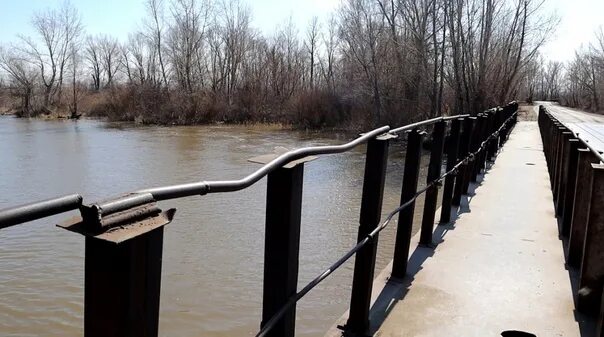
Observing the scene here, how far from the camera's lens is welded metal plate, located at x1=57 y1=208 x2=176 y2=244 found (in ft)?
3.01

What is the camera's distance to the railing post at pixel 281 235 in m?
1.70

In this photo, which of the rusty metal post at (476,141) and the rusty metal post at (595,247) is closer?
the rusty metal post at (595,247)

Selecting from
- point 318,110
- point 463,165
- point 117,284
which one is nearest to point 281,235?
point 117,284

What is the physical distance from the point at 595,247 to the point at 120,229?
101 inches

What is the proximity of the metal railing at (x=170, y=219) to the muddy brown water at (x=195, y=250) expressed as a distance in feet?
9.54

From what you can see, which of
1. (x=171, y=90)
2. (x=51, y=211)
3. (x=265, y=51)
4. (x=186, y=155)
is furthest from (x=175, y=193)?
(x=265, y=51)

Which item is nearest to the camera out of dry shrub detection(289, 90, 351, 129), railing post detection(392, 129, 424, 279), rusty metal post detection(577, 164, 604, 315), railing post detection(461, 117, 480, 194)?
rusty metal post detection(577, 164, 604, 315)

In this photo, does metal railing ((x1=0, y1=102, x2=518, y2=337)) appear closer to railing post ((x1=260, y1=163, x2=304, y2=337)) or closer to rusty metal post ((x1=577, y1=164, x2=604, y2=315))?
railing post ((x1=260, y1=163, x2=304, y2=337))

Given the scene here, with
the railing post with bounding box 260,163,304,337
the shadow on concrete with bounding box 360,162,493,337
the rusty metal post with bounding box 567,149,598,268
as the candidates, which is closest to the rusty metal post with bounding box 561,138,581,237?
the rusty metal post with bounding box 567,149,598,268

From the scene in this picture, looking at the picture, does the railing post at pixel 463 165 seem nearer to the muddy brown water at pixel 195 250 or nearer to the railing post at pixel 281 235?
the muddy brown water at pixel 195 250

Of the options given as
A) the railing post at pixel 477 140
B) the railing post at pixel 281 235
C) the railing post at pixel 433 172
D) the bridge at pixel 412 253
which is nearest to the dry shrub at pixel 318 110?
the railing post at pixel 477 140

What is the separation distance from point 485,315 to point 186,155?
17512mm

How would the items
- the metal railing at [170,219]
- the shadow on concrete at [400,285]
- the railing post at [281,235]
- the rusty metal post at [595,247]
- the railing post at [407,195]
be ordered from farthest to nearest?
the railing post at [407,195]
the shadow on concrete at [400,285]
the rusty metal post at [595,247]
the railing post at [281,235]
the metal railing at [170,219]

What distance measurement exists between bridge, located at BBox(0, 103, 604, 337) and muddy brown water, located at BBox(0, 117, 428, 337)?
209cm
